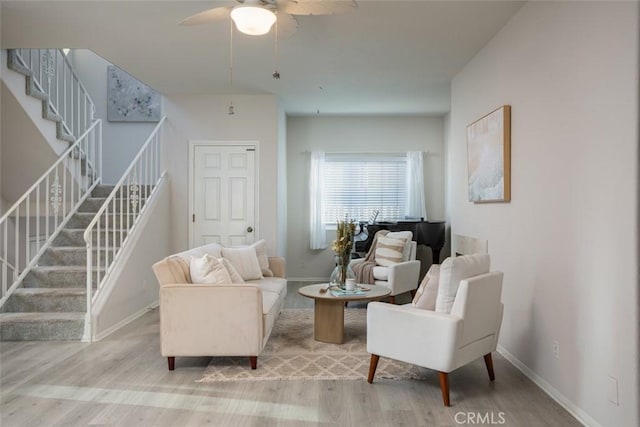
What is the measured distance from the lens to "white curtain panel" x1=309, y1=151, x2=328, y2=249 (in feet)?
23.7

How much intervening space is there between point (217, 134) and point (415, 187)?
334 centimetres

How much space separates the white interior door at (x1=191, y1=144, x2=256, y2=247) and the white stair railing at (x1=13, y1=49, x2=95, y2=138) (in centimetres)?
171

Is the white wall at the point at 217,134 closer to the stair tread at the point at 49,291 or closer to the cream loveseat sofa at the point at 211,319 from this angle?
the stair tread at the point at 49,291

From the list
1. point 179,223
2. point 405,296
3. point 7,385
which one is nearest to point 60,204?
point 179,223

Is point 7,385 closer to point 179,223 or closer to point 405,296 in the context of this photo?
point 179,223

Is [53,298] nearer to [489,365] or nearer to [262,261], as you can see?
[262,261]

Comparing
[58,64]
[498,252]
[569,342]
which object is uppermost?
[58,64]

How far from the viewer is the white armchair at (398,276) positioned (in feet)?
16.6

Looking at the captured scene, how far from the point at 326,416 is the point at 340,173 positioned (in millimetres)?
5251

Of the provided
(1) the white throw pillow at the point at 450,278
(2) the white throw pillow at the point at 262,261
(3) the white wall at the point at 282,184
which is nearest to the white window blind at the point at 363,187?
(3) the white wall at the point at 282,184

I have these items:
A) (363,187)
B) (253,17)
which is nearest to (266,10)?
(253,17)

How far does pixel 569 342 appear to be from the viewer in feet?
8.59

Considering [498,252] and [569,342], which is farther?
[498,252]

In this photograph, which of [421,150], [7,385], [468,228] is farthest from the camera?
[421,150]
